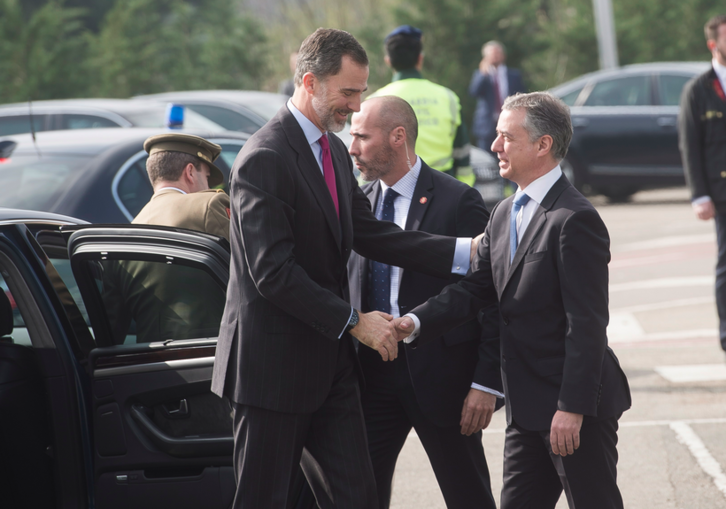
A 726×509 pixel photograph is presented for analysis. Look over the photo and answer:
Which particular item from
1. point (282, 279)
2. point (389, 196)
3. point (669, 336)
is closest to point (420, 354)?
point (389, 196)

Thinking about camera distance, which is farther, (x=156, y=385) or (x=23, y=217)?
(x=23, y=217)

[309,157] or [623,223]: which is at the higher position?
[309,157]

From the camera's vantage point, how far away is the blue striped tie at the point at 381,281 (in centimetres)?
357

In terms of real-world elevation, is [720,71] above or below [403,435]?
above

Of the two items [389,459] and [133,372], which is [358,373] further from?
[133,372]

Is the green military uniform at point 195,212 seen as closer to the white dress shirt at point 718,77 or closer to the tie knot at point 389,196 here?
the tie knot at point 389,196

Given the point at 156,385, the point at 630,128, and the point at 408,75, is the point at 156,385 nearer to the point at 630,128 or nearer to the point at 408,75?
the point at 408,75

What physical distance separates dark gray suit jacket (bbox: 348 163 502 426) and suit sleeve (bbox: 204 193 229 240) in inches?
21.5

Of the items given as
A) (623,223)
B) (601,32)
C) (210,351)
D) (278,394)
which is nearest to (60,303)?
(210,351)

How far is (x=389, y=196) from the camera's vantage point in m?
3.66

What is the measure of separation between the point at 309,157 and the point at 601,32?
16.7 metres

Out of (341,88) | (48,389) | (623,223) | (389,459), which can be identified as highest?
(341,88)

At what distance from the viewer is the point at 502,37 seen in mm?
21297

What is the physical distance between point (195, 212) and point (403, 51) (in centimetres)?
281
